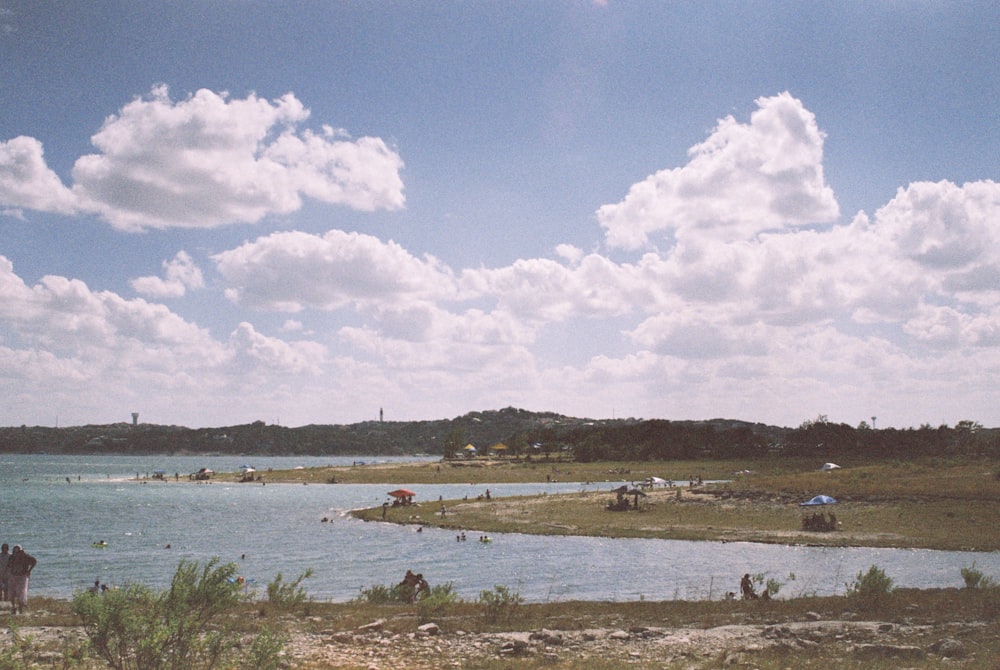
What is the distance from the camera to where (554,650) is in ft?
62.8

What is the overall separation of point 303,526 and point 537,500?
2469 centimetres

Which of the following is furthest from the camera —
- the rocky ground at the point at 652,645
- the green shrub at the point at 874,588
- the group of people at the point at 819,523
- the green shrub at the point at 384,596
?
the group of people at the point at 819,523

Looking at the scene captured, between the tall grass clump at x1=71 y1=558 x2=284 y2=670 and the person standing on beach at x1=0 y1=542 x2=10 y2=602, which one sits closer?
the tall grass clump at x1=71 y1=558 x2=284 y2=670

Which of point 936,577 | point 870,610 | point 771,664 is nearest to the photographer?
point 771,664

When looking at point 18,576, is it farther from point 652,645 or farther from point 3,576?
point 652,645

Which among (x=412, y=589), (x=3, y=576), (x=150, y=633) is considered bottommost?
(x=412, y=589)

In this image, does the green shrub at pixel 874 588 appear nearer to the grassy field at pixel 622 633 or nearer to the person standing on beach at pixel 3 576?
the grassy field at pixel 622 633

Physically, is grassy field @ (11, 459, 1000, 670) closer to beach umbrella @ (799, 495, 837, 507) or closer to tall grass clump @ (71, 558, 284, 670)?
tall grass clump @ (71, 558, 284, 670)

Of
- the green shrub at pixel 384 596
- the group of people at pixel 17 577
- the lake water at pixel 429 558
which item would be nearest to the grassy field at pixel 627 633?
the group of people at pixel 17 577

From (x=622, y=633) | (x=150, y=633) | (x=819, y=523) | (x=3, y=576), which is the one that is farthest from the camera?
(x=819, y=523)

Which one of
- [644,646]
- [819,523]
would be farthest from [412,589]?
[819,523]

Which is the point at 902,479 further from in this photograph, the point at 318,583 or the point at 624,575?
the point at 318,583

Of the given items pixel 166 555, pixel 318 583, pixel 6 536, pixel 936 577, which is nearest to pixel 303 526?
pixel 166 555

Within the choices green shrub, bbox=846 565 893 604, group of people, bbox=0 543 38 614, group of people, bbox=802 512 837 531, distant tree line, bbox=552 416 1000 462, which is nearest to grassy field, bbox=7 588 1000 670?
green shrub, bbox=846 565 893 604
